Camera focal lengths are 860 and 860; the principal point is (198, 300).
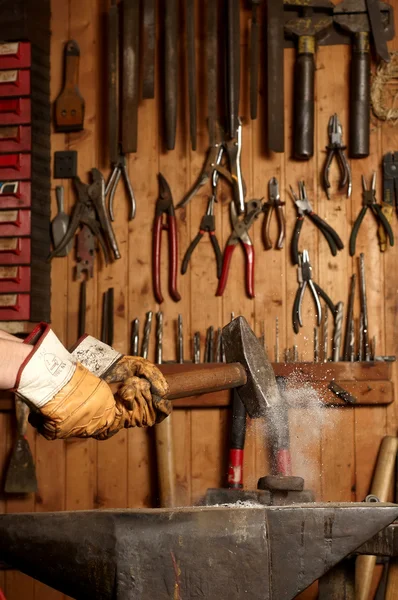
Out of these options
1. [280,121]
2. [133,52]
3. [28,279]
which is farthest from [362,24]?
[28,279]

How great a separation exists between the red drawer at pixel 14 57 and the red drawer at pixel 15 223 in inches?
23.2

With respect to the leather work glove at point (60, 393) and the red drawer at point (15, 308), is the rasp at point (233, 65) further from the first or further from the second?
the leather work glove at point (60, 393)

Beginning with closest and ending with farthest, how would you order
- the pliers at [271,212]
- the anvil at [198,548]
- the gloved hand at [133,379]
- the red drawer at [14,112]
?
1. the anvil at [198,548]
2. the gloved hand at [133,379]
3. the pliers at [271,212]
4. the red drawer at [14,112]

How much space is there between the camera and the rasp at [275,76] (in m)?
3.30

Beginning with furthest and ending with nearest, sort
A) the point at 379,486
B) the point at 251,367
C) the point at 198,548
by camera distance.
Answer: the point at 379,486 → the point at 251,367 → the point at 198,548

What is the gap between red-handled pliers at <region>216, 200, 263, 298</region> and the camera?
3334 mm

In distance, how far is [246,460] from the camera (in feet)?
11.0

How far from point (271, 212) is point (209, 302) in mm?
430

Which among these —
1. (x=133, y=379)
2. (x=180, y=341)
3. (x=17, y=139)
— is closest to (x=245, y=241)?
(x=180, y=341)

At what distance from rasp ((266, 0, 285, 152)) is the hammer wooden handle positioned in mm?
1187

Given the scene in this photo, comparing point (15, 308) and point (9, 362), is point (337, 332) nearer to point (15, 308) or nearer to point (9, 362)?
point (15, 308)

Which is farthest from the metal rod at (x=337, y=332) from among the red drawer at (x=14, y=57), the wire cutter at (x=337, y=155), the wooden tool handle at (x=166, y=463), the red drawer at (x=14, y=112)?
the red drawer at (x=14, y=57)

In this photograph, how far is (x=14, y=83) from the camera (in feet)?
11.4

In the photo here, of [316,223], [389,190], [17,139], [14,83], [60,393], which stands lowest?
[60,393]
